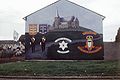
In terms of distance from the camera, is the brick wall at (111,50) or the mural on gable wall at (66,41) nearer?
the mural on gable wall at (66,41)

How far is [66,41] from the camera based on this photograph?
45.4 metres

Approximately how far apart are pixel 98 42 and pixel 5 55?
14383mm

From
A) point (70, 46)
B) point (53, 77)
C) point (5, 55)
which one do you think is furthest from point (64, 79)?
point (5, 55)

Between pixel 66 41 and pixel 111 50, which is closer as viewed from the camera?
pixel 66 41

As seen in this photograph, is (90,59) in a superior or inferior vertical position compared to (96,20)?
inferior

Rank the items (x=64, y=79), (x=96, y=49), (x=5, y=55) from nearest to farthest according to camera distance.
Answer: (x=64, y=79) < (x=96, y=49) < (x=5, y=55)

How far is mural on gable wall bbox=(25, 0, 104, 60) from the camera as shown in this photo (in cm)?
4531

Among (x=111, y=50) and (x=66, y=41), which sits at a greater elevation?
(x=66, y=41)

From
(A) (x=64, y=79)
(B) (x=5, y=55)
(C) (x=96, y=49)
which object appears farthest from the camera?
(B) (x=5, y=55)

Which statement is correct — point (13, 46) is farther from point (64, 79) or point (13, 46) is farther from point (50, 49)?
point (64, 79)

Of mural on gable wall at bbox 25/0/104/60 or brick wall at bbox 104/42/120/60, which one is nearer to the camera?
mural on gable wall at bbox 25/0/104/60

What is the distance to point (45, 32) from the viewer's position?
45938 mm

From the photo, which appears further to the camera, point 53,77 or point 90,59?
point 90,59

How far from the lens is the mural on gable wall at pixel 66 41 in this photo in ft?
149
